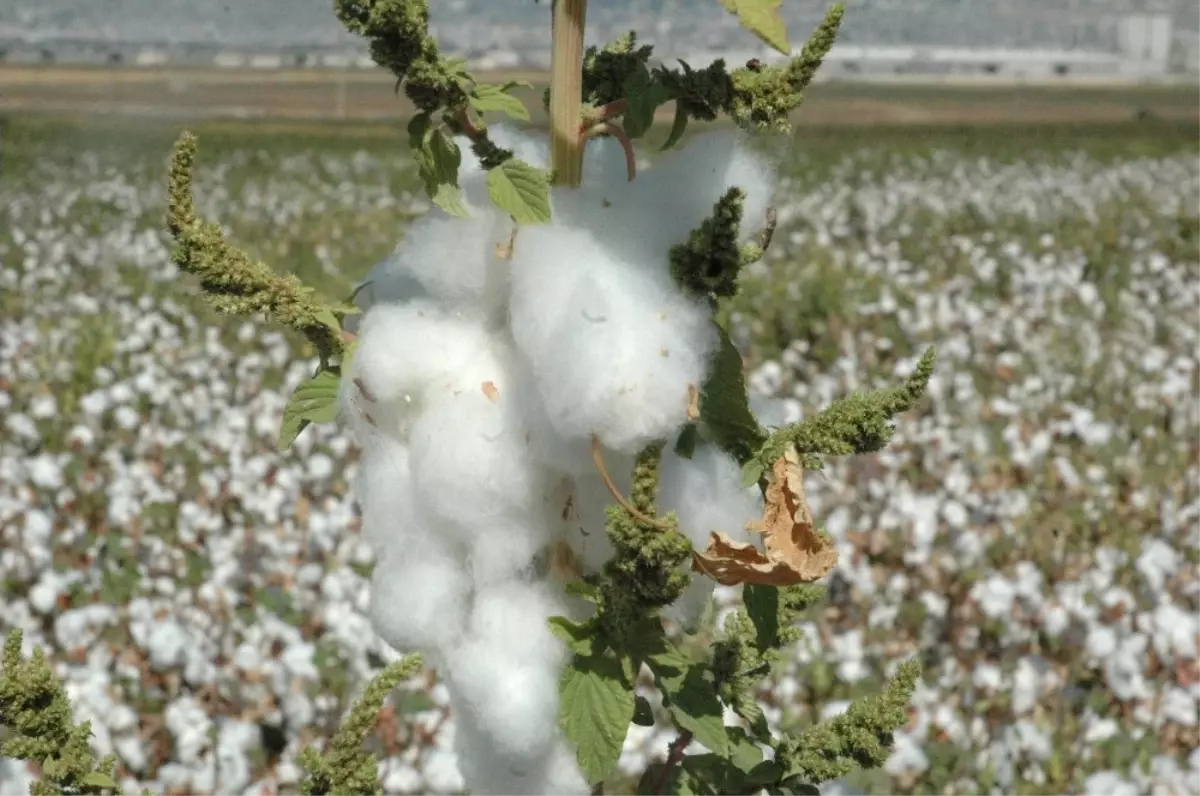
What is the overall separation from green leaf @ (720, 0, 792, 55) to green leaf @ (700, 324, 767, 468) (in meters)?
0.27

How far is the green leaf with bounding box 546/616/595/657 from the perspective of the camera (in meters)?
1.12

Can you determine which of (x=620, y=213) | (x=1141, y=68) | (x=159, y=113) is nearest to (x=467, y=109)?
(x=620, y=213)

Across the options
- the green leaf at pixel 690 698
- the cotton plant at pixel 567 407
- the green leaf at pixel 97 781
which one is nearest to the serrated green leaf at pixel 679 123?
the cotton plant at pixel 567 407

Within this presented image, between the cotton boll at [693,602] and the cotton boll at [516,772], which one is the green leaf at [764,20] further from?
the cotton boll at [516,772]

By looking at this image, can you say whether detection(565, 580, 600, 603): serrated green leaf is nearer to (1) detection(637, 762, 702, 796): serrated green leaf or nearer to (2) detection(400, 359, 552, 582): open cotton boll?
(2) detection(400, 359, 552, 582): open cotton boll

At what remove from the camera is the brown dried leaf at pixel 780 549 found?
3.27 ft

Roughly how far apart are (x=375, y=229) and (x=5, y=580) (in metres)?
5.80

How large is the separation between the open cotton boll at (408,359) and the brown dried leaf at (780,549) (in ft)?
0.94

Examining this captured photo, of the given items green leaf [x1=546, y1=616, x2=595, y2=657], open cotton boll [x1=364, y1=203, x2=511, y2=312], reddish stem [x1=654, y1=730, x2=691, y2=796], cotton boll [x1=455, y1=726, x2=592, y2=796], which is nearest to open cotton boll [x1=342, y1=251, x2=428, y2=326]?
open cotton boll [x1=364, y1=203, x2=511, y2=312]

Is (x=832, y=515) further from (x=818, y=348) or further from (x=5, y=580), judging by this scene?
(x=5, y=580)

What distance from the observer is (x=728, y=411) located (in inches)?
44.1

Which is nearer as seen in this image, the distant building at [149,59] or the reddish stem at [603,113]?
the reddish stem at [603,113]

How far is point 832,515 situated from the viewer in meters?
4.20

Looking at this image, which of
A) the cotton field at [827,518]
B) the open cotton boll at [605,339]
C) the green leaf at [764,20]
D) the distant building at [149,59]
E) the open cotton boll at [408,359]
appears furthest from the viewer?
the distant building at [149,59]
